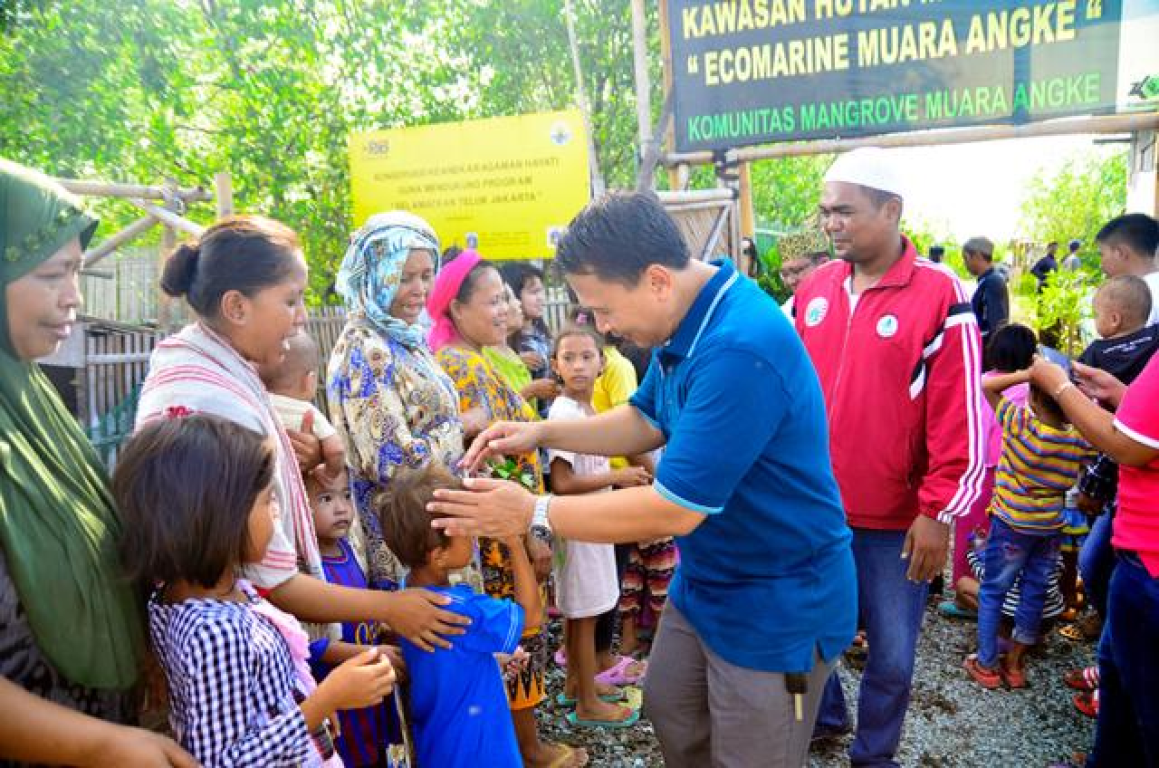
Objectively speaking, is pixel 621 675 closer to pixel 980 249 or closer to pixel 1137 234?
pixel 1137 234

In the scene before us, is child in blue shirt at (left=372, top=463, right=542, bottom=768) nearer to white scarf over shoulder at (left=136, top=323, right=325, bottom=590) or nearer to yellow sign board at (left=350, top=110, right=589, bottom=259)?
white scarf over shoulder at (left=136, top=323, right=325, bottom=590)

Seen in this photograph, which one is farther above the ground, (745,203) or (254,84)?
(254,84)

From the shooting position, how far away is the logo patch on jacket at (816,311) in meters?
3.11

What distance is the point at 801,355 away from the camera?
198 centimetres

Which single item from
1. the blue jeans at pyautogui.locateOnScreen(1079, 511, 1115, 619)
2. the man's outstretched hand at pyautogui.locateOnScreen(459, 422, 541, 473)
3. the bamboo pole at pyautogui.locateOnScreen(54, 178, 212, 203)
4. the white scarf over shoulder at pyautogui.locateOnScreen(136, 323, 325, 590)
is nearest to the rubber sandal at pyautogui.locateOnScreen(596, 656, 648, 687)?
the man's outstretched hand at pyautogui.locateOnScreen(459, 422, 541, 473)

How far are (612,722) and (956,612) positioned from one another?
2.39m

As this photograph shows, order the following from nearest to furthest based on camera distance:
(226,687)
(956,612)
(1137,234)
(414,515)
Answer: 1. (226,687)
2. (414,515)
3. (1137,234)
4. (956,612)

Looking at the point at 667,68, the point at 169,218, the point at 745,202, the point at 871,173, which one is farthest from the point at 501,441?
the point at 745,202

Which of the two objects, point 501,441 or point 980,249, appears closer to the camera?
point 501,441

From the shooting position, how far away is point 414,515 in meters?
2.20

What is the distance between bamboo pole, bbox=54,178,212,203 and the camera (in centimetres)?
466

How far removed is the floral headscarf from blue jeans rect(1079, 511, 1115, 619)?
2.86 meters

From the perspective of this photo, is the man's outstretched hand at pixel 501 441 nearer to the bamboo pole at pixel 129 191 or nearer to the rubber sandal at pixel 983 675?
the rubber sandal at pixel 983 675

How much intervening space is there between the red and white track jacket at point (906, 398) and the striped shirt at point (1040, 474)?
1.33m
